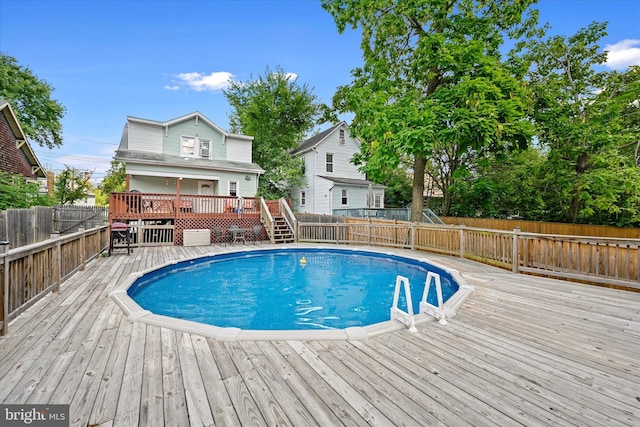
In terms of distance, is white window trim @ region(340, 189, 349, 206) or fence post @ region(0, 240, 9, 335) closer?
fence post @ region(0, 240, 9, 335)

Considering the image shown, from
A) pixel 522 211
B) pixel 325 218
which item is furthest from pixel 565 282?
pixel 522 211

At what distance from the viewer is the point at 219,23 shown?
39.9 ft

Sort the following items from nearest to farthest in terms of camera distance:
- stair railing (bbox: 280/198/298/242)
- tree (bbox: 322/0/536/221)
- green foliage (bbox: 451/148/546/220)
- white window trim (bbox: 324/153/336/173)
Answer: tree (bbox: 322/0/536/221) → stair railing (bbox: 280/198/298/242) → green foliage (bbox: 451/148/546/220) → white window trim (bbox: 324/153/336/173)

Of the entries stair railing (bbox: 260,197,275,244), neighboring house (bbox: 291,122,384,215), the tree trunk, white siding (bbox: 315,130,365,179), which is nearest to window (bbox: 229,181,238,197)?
stair railing (bbox: 260,197,275,244)

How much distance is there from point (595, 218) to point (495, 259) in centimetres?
929

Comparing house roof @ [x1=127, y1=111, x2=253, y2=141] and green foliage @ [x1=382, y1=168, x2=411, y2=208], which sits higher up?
house roof @ [x1=127, y1=111, x2=253, y2=141]

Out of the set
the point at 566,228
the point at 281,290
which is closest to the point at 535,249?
the point at 281,290

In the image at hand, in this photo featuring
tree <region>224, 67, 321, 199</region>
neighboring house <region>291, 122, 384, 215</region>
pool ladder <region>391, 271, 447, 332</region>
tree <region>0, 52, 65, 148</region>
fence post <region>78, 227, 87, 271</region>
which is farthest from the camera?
tree <region>224, 67, 321, 199</region>

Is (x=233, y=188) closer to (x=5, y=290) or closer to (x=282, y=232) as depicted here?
(x=282, y=232)

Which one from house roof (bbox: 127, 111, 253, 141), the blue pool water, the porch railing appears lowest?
the blue pool water

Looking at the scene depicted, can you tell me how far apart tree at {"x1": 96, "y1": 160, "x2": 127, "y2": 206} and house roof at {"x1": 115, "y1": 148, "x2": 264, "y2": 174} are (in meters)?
17.4

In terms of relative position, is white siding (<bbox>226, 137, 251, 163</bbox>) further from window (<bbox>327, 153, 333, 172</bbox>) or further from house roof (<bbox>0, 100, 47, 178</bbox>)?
house roof (<bbox>0, 100, 47, 178</bbox>)

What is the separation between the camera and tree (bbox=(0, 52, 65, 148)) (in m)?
19.3

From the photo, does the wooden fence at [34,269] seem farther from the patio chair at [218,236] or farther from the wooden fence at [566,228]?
the wooden fence at [566,228]
